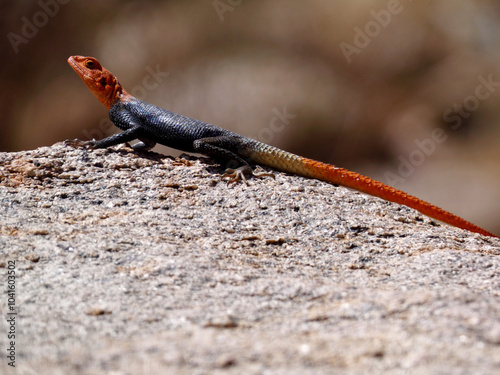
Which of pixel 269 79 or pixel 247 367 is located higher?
pixel 247 367

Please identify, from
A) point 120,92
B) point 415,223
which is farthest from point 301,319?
point 120,92

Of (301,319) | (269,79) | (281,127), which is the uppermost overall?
(301,319)

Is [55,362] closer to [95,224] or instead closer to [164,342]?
[164,342]

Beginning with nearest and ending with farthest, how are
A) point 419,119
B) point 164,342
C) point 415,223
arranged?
point 164,342, point 415,223, point 419,119

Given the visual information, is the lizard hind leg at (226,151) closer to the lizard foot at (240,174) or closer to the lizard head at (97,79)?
the lizard foot at (240,174)
